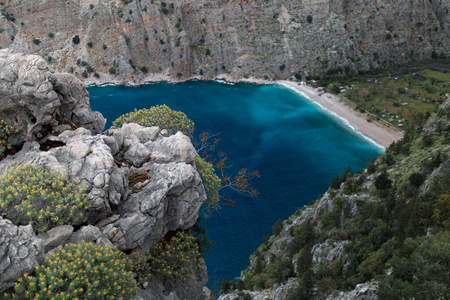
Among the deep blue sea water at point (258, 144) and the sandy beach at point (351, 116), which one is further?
the sandy beach at point (351, 116)

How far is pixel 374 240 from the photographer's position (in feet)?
127

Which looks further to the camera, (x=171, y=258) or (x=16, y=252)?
(x=171, y=258)

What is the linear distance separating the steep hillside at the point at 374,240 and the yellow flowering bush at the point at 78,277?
20.9 meters

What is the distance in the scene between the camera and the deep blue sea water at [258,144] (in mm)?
64162

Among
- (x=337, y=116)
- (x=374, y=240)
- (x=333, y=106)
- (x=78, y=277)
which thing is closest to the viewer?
(x=78, y=277)

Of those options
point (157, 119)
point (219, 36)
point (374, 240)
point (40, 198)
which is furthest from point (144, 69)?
point (40, 198)

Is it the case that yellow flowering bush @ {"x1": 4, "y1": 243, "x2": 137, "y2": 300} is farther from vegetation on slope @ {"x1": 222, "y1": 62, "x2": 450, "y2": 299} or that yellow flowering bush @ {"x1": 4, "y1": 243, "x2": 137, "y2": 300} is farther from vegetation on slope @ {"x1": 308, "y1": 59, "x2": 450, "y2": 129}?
vegetation on slope @ {"x1": 308, "y1": 59, "x2": 450, "y2": 129}

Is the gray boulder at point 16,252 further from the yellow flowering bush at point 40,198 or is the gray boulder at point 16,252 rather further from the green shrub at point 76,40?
the green shrub at point 76,40

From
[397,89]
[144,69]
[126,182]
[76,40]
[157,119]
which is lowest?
[144,69]

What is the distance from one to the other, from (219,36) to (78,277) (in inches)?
5511

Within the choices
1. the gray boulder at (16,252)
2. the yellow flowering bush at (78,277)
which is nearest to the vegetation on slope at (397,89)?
the yellow flowering bush at (78,277)

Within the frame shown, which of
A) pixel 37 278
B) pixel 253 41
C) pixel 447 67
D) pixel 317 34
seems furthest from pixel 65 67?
pixel 447 67

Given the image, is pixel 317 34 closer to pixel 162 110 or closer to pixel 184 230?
pixel 162 110

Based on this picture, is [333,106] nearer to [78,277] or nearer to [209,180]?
[209,180]
